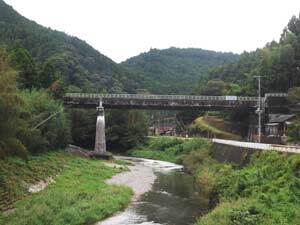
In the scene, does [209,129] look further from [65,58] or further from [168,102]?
[65,58]

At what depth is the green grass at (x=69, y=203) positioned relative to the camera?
2759 cm

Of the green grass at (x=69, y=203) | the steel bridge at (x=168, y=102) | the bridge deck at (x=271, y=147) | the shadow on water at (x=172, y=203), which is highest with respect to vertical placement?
the steel bridge at (x=168, y=102)

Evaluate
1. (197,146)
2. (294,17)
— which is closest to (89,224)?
(197,146)

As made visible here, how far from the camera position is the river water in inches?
1215

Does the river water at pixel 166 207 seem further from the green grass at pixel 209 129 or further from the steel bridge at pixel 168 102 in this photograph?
the green grass at pixel 209 129

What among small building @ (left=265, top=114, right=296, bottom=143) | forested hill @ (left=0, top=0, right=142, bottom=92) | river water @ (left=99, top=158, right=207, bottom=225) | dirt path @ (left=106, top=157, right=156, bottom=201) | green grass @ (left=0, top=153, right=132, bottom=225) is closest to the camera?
green grass @ (left=0, top=153, right=132, bottom=225)

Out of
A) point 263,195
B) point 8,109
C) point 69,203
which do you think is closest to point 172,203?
point 69,203

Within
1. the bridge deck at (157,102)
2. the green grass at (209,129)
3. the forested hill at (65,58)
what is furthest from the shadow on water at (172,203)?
the forested hill at (65,58)

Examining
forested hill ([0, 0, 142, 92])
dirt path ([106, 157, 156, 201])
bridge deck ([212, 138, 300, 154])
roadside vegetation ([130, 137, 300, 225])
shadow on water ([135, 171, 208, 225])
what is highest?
forested hill ([0, 0, 142, 92])

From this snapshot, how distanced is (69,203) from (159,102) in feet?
188

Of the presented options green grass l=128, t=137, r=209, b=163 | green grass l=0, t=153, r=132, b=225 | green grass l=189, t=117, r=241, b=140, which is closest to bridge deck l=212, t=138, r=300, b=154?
green grass l=0, t=153, r=132, b=225

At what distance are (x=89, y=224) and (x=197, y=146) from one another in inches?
1921

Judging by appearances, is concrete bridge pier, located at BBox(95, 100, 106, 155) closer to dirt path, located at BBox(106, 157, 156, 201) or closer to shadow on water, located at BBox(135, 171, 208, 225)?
dirt path, located at BBox(106, 157, 156, 201)

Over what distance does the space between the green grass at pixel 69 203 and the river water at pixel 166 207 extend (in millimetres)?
1111
